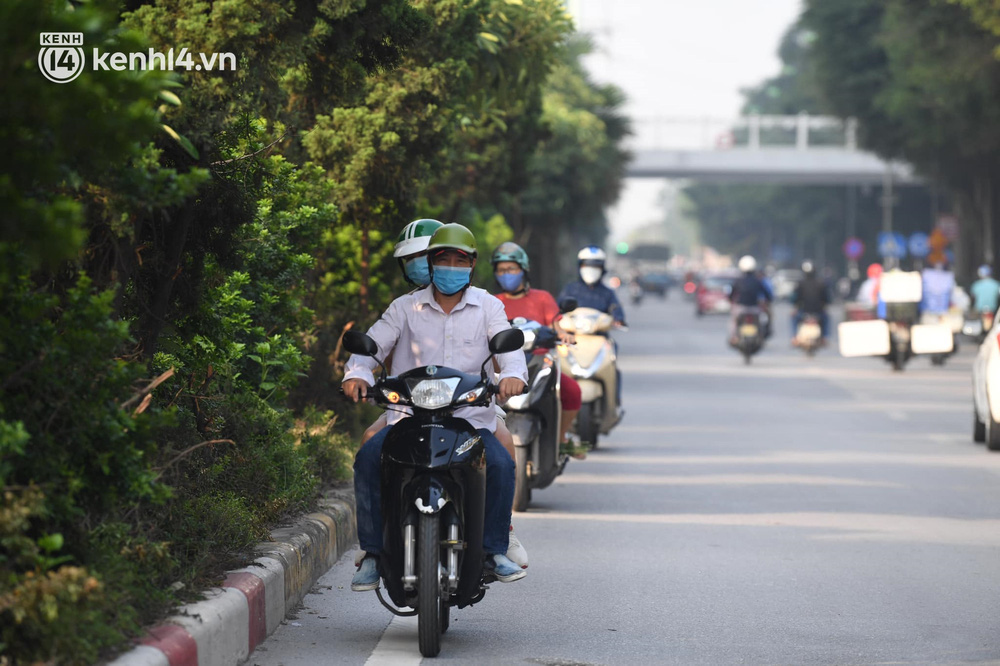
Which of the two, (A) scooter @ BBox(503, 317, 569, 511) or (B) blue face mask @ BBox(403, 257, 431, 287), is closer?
(B) blue face mask @ BBox(403, 257, 431, 287)

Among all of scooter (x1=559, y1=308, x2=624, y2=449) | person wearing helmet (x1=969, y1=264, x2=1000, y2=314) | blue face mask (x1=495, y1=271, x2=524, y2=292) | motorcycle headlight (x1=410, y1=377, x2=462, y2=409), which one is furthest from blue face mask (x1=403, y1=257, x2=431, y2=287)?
person wearing helmet (x1=969, y1=264, x2=1000, y2=314)

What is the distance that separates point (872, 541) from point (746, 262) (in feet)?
71.6

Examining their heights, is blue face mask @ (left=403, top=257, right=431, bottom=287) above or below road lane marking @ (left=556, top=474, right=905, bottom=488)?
above

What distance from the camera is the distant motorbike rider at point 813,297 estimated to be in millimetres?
33500

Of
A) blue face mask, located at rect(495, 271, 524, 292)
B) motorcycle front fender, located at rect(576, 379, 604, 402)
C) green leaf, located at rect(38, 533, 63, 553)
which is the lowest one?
motorcycle front fender, located at rect(576, 379, 604, 402)

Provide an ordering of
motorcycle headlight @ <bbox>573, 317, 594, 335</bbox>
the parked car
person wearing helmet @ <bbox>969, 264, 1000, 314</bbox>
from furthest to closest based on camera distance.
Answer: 1. the parked car
2. person wearing helmet @ <bbox>969, 264, 1000, 314</bbox>
3. motorcycle headlight @ <bbox>573, 317, 594, 335</bbox>

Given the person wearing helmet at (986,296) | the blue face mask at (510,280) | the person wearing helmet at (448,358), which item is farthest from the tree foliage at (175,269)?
the person wearing helmet at (986,296)

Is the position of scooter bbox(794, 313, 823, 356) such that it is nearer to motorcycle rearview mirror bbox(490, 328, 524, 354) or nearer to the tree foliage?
the tree foliage

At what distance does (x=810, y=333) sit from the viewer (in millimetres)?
33875

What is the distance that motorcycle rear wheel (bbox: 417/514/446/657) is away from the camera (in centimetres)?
655

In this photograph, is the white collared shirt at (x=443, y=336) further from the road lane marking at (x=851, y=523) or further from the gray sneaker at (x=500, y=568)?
the road lane marking at (x=851, y=523)

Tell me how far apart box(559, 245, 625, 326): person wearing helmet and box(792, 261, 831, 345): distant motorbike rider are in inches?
720

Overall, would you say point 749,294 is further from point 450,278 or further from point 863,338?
point 450,278

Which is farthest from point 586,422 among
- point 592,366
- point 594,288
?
point 594,288
